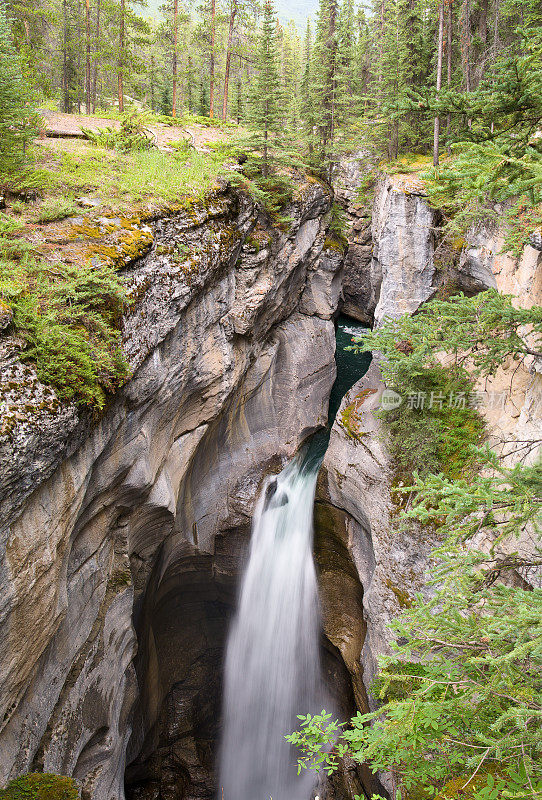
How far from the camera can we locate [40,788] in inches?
216

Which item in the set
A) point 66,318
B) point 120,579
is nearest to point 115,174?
point 66,318

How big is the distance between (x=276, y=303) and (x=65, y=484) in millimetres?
11122

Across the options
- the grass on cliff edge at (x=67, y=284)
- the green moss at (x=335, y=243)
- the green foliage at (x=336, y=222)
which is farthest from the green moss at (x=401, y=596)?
the green foliage at (x=336, y=222)

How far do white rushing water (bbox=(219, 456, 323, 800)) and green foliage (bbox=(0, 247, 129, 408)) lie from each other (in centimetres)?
909

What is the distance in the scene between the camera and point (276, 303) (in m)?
16.1

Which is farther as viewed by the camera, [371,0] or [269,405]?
[371,0]

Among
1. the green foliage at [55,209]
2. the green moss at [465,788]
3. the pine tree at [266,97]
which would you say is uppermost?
the pine tree at [266,97]

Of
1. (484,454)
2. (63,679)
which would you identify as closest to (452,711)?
(484,454)

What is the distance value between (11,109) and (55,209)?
207 cm

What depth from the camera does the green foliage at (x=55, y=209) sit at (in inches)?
322

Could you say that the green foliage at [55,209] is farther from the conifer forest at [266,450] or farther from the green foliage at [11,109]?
the green foliage at [11,109]

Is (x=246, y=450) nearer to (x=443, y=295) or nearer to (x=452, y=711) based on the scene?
(x=443, y=295)

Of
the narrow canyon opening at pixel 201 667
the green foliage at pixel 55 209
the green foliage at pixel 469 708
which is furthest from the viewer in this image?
the narrow canyon opening at pixel 201 667

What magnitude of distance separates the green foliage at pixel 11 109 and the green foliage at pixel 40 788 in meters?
9.46
